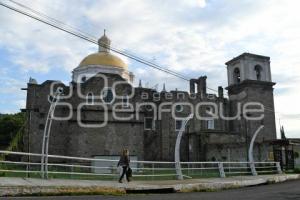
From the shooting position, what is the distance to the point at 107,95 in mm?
41531

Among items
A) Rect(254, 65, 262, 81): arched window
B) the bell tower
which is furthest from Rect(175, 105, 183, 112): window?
Rect(254, 65, 262, 81): arched window

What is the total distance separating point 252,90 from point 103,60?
58.0 feet

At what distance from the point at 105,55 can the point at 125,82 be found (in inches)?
378

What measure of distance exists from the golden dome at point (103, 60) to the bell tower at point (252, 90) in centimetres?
1366

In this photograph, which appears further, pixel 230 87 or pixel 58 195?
pixel 230 87

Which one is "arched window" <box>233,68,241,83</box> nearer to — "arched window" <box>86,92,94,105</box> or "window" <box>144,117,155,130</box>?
"window" <box>144,117,155,130</box>

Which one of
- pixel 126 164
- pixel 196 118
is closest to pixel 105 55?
pixel 196 118

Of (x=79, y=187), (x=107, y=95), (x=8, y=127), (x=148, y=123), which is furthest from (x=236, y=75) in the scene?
(x=79, y=187)

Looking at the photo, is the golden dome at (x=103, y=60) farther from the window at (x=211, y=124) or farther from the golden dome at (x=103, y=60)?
the window at (x=211, y=124)

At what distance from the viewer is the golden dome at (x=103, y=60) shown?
4951 centimetres

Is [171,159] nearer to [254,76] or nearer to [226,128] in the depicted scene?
[226,128]

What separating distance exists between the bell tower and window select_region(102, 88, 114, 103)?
15136 mm

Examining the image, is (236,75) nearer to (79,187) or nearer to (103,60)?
(103,60)

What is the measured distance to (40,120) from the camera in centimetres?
3928
